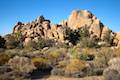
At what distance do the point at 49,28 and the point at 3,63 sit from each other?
4528 centimetres

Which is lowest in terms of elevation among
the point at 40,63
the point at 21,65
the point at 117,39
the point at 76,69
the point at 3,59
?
the point at 76,69

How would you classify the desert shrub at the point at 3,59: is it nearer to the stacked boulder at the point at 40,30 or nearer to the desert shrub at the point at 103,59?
the desert shrub at the point at 103,59

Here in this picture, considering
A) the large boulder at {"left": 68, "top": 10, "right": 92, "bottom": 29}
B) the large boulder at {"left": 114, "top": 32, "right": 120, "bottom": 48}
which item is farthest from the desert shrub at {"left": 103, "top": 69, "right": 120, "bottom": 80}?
the large boulder at {"left": 68, "top": 10, "right": 92, "bottom": 29}

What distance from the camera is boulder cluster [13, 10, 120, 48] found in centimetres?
6319

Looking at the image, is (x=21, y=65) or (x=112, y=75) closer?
(x=112, y=75)

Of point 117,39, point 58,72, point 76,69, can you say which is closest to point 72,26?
point 117,39

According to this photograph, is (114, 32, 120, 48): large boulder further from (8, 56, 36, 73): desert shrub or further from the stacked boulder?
(8, 56, 36, 73): desert shrub

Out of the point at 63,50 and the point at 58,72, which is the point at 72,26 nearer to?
the point at 63,50

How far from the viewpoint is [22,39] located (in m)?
63.8

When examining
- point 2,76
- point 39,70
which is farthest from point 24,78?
point 39,70

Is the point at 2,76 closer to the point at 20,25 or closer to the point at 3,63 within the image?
the point at 3,63

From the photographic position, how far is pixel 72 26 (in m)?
74.8

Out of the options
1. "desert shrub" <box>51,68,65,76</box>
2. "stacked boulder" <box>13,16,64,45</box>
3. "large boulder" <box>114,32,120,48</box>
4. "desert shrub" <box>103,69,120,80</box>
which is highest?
"stacked boulder" <box>13,16,64,45</box>

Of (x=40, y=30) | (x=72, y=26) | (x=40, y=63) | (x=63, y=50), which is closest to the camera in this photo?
(x=40, y=63)
